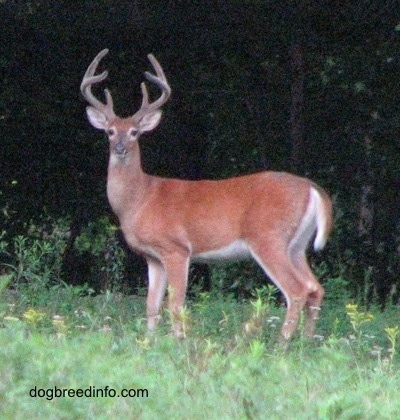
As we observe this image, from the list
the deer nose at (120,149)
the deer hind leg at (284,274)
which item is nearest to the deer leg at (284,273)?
the deer hind leg at (284,274)

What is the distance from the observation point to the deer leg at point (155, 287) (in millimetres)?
9836

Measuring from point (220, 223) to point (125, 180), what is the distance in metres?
0.93

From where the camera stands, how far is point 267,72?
13.1m

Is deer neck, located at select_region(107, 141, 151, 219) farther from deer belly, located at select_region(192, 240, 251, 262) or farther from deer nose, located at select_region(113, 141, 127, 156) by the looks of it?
deer belly, located at select_region(192, 240, 251, 262)

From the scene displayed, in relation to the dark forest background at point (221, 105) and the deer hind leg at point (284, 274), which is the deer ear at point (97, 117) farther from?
the deer hind leg at point (284, 274)

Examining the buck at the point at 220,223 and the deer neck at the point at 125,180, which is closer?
the buck at the point at 220,223

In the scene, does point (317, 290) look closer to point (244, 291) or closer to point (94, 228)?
point (244, 291)

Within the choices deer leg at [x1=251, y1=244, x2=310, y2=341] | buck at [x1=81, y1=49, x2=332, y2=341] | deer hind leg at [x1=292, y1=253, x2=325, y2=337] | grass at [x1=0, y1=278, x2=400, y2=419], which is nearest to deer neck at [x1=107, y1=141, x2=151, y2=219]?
buck at [x1=81, y1=49, x2=332, y2=341]

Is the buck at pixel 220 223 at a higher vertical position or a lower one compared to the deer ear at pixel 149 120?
lower

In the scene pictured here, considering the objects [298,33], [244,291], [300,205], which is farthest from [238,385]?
[244,291]

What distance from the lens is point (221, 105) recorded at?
43.4 feet

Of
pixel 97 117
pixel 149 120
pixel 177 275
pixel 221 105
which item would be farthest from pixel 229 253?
pixel 221 105

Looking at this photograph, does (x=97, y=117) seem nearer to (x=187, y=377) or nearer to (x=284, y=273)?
(x=284, y=273)

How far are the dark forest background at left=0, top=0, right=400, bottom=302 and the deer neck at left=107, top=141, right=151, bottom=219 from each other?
182 cm
